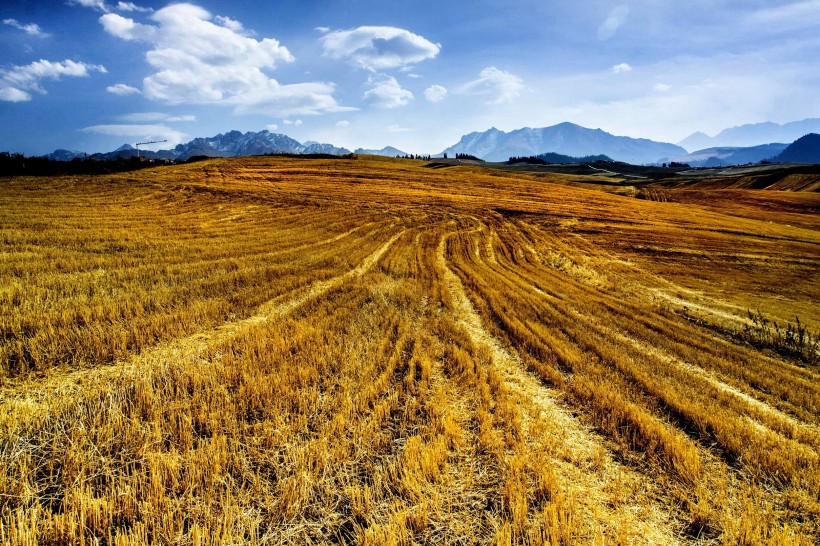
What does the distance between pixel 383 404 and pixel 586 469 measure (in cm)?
315

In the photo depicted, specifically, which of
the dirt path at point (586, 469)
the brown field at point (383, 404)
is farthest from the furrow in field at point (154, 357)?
the dirt path at point (586, 469)

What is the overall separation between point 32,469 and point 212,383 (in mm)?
2324

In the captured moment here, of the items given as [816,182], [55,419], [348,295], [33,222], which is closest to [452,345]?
[348,295]

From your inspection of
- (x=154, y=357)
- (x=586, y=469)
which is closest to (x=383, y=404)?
(x=586, y=469)

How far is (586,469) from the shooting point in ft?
15.8

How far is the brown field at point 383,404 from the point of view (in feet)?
12.4

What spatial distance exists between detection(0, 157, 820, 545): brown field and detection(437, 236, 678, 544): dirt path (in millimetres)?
28

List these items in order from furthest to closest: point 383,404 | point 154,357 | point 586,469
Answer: point 154,357
point 383,404
point 586,469

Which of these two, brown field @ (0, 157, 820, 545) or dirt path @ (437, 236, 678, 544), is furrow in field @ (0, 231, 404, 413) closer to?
brown field @ (0, 157, 820, 545)

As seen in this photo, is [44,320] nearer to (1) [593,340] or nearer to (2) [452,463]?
(2) [452,463]

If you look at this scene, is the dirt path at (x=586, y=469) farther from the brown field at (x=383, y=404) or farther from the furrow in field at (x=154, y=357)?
the furrow in field at (x=154, y=357)

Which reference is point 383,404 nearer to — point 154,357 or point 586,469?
point 586,469

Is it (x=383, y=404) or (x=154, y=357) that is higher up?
(x=154, y=357)

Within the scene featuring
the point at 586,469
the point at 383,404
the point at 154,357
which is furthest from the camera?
the point at 154,357
